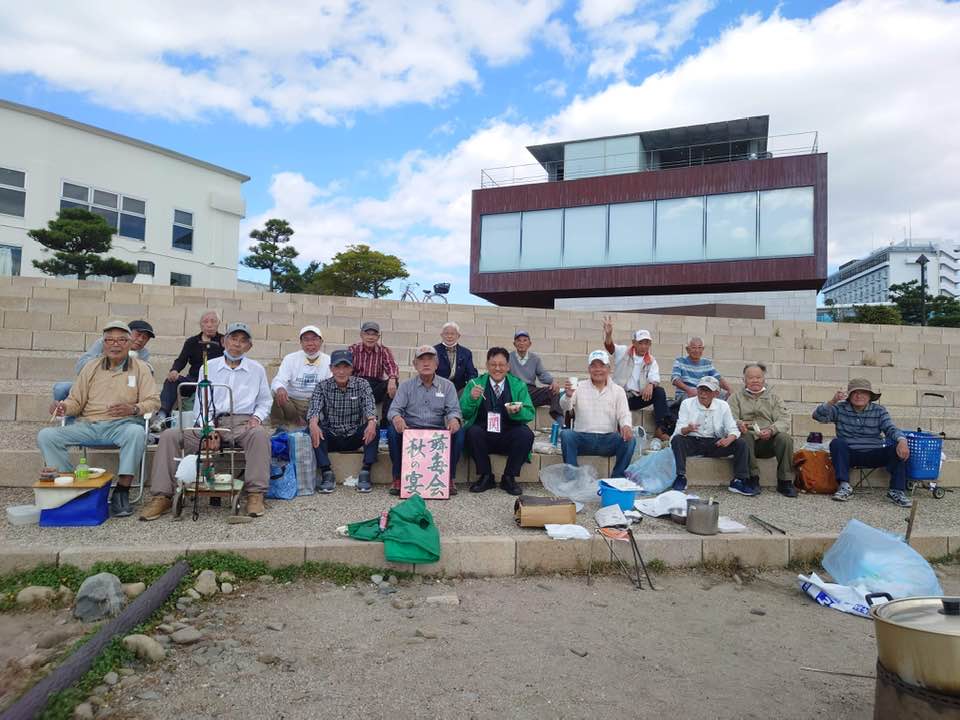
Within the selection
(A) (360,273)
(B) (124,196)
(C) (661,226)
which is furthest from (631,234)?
(B) (124,196)

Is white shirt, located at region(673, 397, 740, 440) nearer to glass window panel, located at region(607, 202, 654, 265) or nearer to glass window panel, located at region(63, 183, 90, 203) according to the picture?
glass window panel, located at region(607, 202, 654, 265)

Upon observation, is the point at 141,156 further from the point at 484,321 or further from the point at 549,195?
the point at 484,321

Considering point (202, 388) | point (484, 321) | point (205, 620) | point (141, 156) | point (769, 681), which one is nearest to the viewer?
point (769, 681)

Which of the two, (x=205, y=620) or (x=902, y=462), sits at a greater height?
(x=902, y=462)

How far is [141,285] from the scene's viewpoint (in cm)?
1159

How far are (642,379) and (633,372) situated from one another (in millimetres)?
144

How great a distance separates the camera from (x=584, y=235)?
22.8m

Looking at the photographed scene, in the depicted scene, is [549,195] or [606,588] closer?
[606,588]

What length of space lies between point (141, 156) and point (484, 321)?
16.1 m

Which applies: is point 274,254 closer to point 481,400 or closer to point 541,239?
point 541,239

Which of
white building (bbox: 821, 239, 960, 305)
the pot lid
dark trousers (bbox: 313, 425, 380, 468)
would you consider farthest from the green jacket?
white building (bbox: 821, 239, 960, 305)

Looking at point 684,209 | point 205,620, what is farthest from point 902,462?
point 684,209

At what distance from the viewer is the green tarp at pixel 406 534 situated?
3.94 metres

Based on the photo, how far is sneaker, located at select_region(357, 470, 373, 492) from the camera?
213 inches
